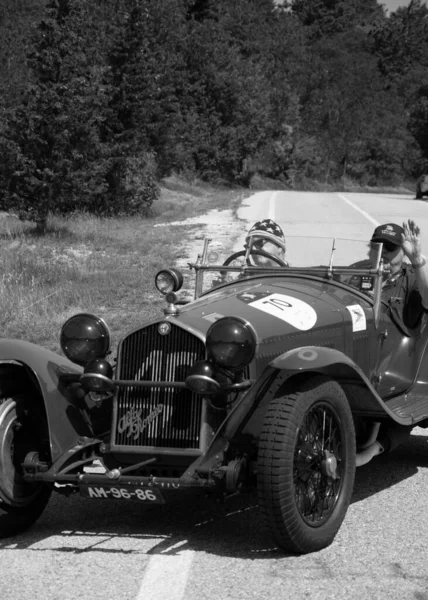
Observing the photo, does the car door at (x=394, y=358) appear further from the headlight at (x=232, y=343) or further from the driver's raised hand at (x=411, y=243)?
the headlight at (x=232, y=343)

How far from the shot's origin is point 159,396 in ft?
14.8

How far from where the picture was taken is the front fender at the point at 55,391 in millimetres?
4648

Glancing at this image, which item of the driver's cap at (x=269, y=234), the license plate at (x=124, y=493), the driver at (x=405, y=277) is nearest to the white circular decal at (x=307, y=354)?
the license plate at (x=124, y=493)

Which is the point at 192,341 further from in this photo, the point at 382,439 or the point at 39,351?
the point at 382,439

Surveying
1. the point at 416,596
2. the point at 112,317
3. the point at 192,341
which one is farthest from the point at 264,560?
the point at 112,317

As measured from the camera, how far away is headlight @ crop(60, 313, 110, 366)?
15.7ft

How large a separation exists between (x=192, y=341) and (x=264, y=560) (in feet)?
3.49

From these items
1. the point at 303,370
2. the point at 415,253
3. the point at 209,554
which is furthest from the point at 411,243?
the point at 209,554

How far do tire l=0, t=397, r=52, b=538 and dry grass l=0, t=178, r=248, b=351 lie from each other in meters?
4.75

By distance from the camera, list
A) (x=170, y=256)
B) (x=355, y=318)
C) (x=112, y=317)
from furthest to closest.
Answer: (x=170, y=256), (x=112, y=317), (x=355, y=318)

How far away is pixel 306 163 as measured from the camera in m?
72.1

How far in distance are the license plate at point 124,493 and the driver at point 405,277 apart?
225 centimetres

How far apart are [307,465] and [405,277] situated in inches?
86.5

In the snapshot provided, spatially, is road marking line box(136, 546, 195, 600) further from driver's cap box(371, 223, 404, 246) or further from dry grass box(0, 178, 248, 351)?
dry grass box(0, 178, 248, 351)
